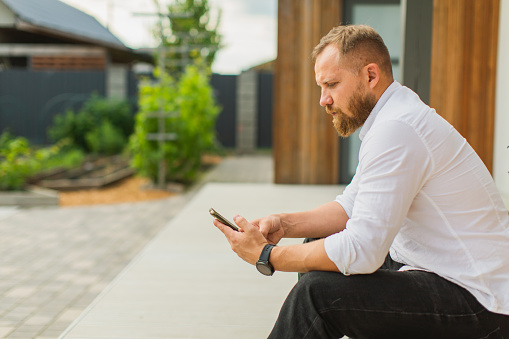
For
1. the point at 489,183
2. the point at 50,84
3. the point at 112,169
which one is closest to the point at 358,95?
the point at 489,183

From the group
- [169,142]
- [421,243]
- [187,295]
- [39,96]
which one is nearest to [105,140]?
[169,142]

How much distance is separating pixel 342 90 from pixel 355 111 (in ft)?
0.24

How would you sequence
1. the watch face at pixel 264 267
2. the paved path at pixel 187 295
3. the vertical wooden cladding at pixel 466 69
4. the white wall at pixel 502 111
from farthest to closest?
the vertical wooden cladding at pixel 466 69 → the white wall at pixel 502 111 → the paved path at pixel 187 295 → the watch face at pixel 264 267

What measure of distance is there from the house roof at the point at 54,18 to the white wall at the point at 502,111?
4.93 metres

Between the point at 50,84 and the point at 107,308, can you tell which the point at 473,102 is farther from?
the point at 50,84

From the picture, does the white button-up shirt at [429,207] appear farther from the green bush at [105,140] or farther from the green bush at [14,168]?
the green bush at [105,140]

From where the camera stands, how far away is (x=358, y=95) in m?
1.51

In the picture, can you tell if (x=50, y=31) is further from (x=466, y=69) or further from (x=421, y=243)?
(x=421, y=243)

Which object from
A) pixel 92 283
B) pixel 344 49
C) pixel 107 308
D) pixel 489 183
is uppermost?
pixel 344 49

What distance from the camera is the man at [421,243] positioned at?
132 cm

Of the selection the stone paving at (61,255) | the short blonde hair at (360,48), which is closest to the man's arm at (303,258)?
the short blonde hair at (360,48)

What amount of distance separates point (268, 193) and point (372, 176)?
415cm

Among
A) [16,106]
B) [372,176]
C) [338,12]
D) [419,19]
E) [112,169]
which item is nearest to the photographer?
[372,176]

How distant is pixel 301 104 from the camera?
238 inches
